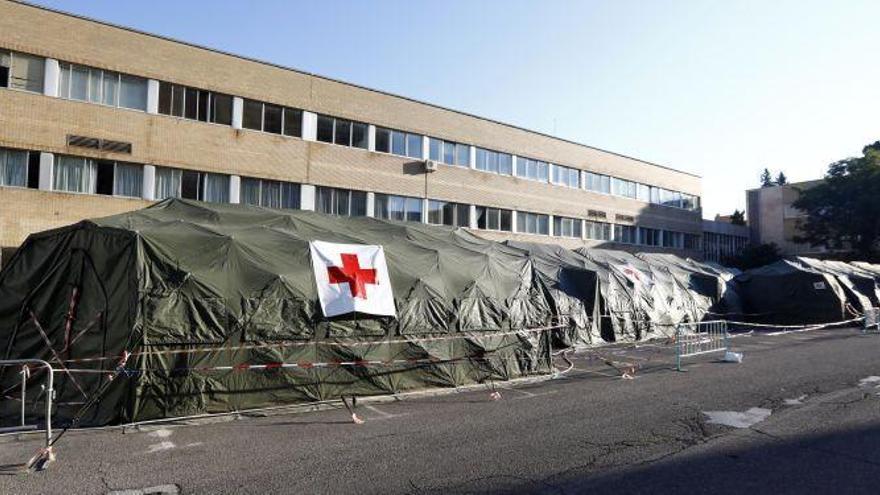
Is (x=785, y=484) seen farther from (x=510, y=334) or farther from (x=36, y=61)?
(x=36, y=61)

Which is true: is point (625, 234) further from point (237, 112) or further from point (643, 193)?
point (237, 112)

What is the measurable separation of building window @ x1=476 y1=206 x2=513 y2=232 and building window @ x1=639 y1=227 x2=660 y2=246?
17.5 m

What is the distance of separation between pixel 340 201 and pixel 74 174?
40.4 feet

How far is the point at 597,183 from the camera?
50125 mm

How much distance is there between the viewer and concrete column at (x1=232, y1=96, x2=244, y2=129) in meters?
29.2

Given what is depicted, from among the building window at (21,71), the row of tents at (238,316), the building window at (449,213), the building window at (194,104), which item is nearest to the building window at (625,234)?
the building window at (449,213)

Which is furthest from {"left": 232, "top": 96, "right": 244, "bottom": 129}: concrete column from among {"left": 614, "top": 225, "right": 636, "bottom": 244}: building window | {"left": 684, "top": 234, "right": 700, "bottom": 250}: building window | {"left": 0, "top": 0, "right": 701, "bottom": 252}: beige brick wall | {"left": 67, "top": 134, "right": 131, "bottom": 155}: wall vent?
{"left": 684, "top": 234, "right": 700, "bottom": 250}: building window

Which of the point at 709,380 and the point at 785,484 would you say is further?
the point at 709,380

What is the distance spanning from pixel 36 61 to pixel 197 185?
754 centimetres

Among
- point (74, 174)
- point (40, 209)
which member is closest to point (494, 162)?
point (74, 174)

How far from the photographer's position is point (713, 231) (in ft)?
219

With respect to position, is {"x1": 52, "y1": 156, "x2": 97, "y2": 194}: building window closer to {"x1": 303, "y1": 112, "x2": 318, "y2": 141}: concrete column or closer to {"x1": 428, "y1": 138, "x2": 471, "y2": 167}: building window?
{"x1": 303, "y1": 112, "x2": 318, "y2": 141}: concrete column

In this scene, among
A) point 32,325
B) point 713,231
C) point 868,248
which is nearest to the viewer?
point 32,325

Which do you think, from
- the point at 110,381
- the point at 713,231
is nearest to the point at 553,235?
the point at 713,231
